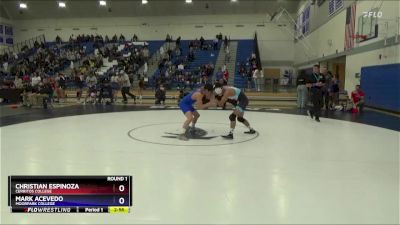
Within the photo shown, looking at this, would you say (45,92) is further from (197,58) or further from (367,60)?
(197,58)

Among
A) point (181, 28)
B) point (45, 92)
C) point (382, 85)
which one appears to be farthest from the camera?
point (181, 28)

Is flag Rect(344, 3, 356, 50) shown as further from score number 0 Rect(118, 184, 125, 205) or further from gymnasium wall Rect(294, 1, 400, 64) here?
score number 0 Rect(118, 184, 125, 205)

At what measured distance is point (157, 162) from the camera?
484 cm

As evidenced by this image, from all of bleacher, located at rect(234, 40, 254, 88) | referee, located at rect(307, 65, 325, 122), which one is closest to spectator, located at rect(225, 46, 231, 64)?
bleacher, located at rect(234, 40, 254, 88)

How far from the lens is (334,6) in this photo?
18.1 meters

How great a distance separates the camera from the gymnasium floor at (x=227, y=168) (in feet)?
9.95

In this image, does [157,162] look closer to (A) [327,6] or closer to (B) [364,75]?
(B) [364,75]

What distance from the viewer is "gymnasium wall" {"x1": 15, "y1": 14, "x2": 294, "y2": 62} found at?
30.2 metres

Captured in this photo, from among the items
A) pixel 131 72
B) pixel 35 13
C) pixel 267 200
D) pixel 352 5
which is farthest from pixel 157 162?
pixel 35 13

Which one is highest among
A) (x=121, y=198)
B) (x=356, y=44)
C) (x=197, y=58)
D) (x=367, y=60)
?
(x=197, y=58)

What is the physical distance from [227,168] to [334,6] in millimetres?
16530

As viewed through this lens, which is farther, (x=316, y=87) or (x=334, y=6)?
(x=334, y=6)
